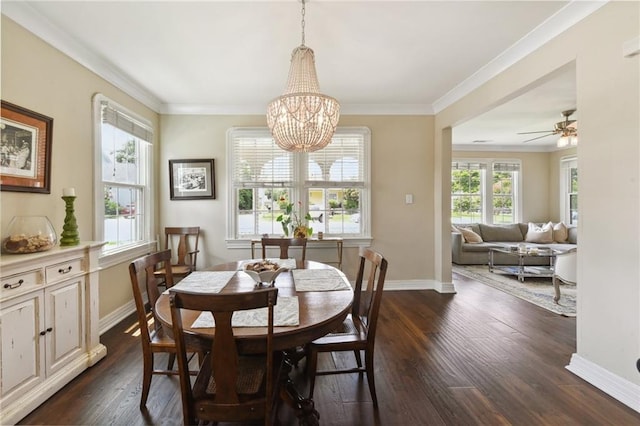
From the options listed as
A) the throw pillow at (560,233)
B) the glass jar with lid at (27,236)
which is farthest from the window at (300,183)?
the throw pillow at (560,233)

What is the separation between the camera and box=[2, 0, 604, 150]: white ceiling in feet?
6.96

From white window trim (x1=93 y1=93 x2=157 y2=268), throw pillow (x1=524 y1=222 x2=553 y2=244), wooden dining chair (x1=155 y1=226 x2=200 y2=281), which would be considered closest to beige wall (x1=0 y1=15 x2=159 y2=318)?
white window trim (x1=93 y1=93 x2=157 y2=268)

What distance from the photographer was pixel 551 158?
7180mm

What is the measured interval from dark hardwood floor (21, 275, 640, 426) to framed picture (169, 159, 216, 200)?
1771 mm

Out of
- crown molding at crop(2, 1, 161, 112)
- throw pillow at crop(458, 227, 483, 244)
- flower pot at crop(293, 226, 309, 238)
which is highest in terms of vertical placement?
crown molding at crop(2, 1, 161, 112)

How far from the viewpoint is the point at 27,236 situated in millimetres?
1964

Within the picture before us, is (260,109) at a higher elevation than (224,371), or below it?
higher

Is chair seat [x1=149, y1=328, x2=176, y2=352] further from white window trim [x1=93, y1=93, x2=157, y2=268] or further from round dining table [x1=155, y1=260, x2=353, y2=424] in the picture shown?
white window trim [x1=93, y1=93, x2=157, y2=268]

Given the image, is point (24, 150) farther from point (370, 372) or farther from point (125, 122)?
point (370, 372)

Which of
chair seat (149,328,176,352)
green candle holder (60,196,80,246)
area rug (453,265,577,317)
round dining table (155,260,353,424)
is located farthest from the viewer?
area rug (453,265,577,317)

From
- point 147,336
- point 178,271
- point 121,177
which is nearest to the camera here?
point 147,336

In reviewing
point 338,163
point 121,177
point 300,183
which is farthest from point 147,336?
point 338,163

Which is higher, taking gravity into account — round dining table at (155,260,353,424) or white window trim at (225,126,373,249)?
white window trim at (225,126,373,249)

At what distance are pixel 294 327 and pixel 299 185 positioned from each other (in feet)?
10.1
